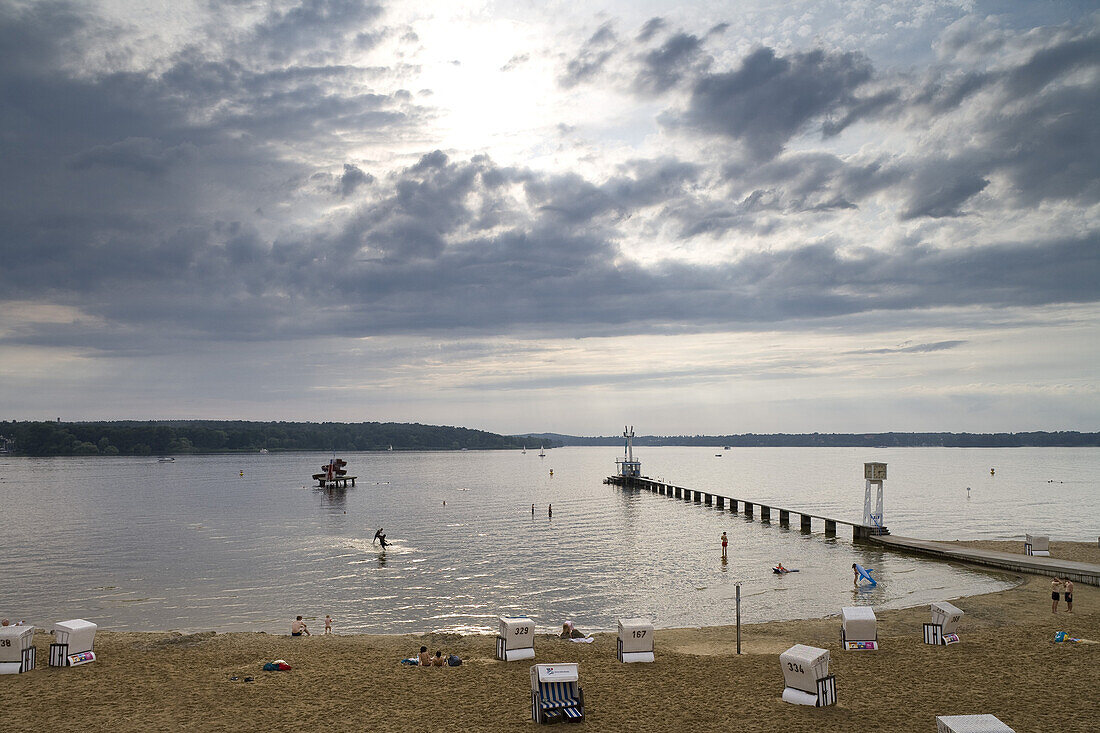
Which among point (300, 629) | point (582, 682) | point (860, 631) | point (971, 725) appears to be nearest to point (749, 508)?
point (860, 631)

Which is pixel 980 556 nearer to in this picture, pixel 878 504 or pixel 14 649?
pixel 878 504

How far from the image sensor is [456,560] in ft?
155

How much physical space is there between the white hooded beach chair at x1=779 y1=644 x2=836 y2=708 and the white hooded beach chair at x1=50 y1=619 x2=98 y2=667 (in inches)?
807

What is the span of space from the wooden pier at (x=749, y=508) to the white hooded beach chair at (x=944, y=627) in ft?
106

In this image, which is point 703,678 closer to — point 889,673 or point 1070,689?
point 889,673

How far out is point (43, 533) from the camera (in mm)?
62062

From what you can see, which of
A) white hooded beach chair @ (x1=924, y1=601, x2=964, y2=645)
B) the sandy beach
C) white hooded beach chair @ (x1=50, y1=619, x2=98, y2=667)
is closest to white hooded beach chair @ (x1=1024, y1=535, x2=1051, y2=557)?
the sandy beach

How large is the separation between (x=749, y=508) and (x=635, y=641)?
60.3 m

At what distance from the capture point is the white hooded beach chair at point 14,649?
20.1 m

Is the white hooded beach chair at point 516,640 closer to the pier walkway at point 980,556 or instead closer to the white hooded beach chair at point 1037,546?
the pier walkway at point 980,556

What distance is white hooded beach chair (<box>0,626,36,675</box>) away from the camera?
65.8 feet

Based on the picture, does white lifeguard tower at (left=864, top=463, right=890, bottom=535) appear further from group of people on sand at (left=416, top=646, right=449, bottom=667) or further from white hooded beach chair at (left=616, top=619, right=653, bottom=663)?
group of people on sand at (left=416, top=646, right=449, bottom=667)

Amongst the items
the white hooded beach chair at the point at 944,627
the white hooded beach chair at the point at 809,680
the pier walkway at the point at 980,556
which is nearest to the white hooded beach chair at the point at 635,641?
the white hooded beach chair at the point at 809,680

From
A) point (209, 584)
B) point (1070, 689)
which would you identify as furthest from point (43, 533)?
point (1070, 689)
